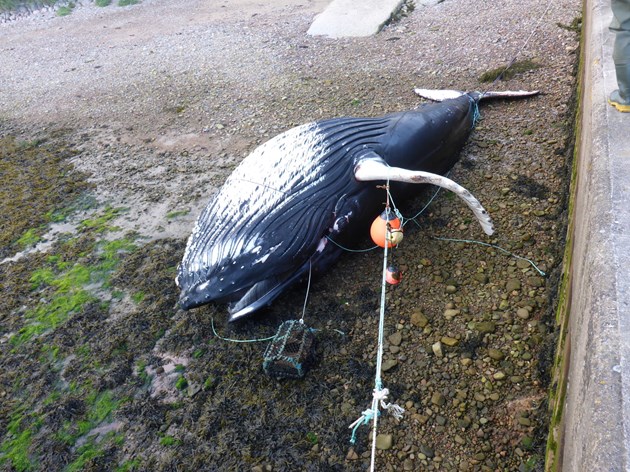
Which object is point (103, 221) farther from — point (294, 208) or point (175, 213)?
point (294, 208)

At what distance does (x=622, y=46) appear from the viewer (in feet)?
11.5

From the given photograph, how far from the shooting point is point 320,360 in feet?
11.9

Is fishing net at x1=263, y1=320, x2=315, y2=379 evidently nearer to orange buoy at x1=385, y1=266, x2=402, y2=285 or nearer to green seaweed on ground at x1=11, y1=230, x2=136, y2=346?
orange buoy at x1=385, y1=266, x2=402, y2=285

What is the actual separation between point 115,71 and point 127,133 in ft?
8.01

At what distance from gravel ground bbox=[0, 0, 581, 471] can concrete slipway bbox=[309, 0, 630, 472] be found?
39cm

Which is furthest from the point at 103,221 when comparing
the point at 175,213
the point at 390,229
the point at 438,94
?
the point at 438,94

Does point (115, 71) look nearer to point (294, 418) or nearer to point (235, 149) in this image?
point (235, 149)

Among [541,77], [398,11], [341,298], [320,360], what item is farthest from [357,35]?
[320,360]

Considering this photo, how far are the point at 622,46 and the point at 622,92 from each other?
0.34 meters

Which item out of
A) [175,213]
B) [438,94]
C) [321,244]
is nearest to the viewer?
[321,244]

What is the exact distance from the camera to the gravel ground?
3188mm

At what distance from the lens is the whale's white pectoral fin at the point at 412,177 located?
3791 millimetres

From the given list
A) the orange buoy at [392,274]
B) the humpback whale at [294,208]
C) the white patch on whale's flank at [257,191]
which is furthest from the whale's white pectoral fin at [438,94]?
the orange buoy at [392,274]

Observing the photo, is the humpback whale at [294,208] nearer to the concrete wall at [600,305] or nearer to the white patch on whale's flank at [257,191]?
the white patch on whale's flank at [257,191]
